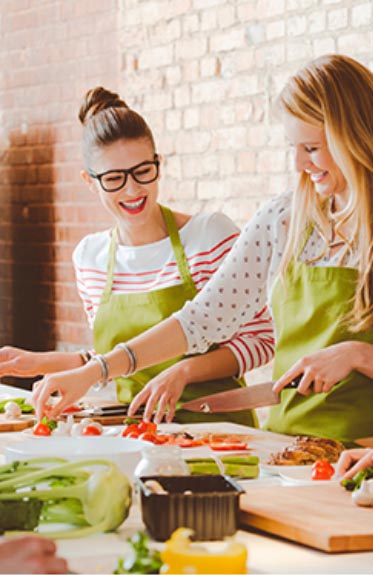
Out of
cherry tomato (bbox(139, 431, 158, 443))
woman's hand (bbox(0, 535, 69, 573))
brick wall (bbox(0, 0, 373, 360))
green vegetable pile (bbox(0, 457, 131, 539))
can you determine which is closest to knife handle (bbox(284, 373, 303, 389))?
cherry tomato (bbox(139, 431, 158, 443))

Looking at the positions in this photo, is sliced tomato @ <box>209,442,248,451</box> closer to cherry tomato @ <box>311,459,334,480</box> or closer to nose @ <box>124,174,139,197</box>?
cherry tomato @ <box>311,459,334,480</box>

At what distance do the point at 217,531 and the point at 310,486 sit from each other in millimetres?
375

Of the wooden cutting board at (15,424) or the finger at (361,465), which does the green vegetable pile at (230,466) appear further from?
the wooden cutting board at (15,424)

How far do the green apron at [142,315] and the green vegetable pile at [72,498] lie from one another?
1.72m


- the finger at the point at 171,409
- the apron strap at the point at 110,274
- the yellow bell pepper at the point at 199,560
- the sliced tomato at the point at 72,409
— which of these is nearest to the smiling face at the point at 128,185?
the apron strap at the point at 110,274

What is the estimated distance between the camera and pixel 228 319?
3.29m

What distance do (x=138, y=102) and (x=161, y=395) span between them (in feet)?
10.3

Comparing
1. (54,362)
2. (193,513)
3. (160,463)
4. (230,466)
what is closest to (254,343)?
(54,362)

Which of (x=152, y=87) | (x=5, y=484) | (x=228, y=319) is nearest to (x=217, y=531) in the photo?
(x=5, y=484)

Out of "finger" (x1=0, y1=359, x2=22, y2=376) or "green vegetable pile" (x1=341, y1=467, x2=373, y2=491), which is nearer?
"green vegetable pile" (x1=341, y1=467, x2=373, y2=491)

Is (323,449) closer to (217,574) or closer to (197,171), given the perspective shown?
(217,574)

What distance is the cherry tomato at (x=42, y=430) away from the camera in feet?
9.60

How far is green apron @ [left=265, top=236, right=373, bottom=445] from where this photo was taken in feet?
9.59

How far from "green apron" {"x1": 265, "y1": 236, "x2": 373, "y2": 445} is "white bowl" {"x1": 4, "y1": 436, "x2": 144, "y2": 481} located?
781 mm
